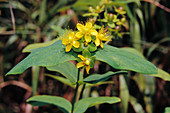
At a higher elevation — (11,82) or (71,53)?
(71,53)

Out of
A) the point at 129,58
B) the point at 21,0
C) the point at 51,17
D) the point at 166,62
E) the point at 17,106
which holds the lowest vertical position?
the point at 17,106

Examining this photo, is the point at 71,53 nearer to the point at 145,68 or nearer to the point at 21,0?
the point at 145,68

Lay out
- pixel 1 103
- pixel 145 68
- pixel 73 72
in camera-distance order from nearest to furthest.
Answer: pixel 145 68 → pixel 73 72 → pixel 1 103

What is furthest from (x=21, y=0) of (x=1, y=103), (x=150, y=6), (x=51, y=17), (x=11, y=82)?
(x=150, y=6)

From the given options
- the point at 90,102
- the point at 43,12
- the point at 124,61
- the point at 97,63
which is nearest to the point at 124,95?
the point at 97,63

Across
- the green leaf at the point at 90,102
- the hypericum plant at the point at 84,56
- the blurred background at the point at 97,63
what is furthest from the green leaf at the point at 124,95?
the hypericum plant at the point at 84,56

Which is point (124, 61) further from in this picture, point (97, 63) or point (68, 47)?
point (97, 63)
